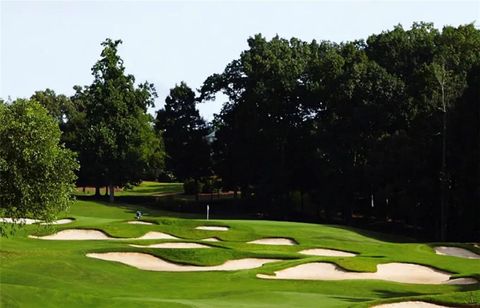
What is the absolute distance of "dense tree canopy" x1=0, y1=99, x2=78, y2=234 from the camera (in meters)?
24.8

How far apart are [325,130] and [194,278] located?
132 ft

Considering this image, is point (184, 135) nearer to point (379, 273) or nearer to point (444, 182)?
point (444, 182)

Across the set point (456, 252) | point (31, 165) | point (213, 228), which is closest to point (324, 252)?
point (456, 252)

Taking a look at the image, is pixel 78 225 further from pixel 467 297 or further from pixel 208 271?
pixel 467 297

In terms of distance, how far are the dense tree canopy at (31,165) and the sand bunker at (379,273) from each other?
8.90 metres

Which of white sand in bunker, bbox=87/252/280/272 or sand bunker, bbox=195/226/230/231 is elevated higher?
sand bunker, bbox=195/226/230/231

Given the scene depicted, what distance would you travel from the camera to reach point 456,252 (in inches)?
1576

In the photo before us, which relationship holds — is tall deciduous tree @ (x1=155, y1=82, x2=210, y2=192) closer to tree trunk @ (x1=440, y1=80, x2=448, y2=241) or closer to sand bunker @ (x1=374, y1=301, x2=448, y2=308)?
tree trunk @ (x1=440, y1=80, x2=448, y2=241)

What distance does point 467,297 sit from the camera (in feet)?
62.3

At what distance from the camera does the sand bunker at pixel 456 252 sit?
3932 cm

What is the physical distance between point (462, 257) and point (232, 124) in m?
44.2

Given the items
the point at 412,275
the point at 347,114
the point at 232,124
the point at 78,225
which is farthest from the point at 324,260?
the point at 232,124

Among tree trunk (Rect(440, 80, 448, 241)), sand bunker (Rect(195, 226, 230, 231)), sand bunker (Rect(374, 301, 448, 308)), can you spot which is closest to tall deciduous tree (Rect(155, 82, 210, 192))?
tree trunk (Rect(440, 80, 448, 241))

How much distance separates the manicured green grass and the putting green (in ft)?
0.12
